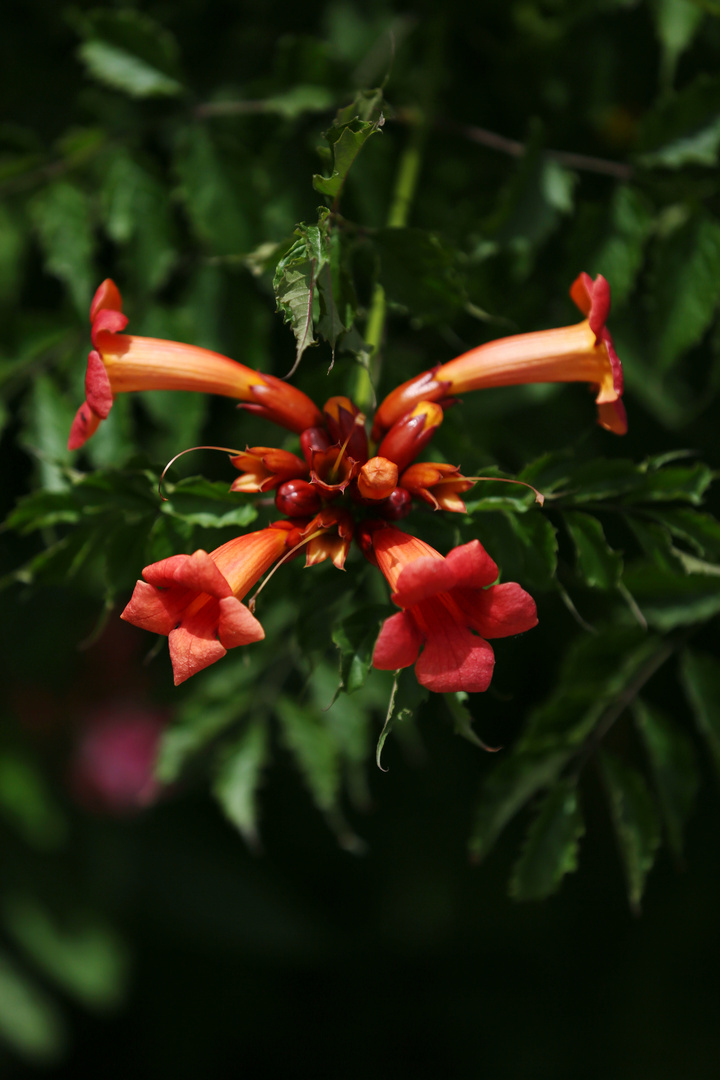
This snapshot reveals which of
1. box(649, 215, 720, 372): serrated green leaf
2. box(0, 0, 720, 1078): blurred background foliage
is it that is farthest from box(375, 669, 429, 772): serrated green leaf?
box(649, 215, 720, 372): serrated green leaf

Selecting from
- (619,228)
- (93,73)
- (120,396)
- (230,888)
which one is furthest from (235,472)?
(230,888)

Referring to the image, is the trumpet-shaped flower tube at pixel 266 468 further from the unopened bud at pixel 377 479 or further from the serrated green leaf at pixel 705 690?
the serrated green leaf at pixel 705 690

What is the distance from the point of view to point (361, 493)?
1.24 metres

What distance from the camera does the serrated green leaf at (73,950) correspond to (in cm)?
351

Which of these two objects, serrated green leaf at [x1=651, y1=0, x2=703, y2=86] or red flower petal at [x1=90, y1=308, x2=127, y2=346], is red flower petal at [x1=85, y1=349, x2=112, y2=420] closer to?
red flower petal at [x1=90, y1=308, x2=127, y2=346]

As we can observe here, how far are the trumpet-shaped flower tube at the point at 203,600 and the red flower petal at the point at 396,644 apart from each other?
0.55 feet

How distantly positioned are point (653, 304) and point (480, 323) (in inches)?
16.7

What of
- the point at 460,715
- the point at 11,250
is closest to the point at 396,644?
the point at 460,715

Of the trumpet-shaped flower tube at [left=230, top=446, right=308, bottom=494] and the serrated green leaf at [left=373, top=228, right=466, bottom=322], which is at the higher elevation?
the serrated green leaf at [left=373, top=228, right=466, bottom=322]

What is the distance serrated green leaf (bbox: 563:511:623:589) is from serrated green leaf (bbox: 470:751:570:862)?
512 millimetres

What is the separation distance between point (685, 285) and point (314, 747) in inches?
59.1

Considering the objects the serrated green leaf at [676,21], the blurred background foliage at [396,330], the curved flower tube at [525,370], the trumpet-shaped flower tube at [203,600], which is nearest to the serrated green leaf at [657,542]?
the blurred background foliage at [396,330]

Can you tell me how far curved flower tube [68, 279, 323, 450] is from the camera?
132 centimetres

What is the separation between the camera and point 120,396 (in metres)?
1.83
